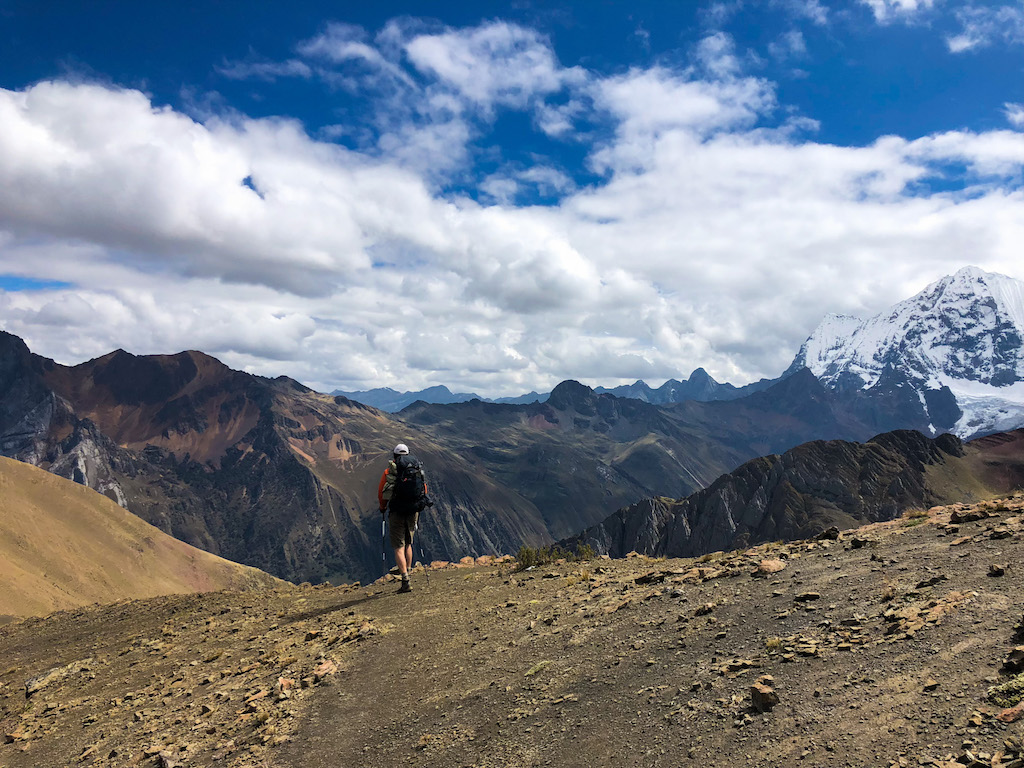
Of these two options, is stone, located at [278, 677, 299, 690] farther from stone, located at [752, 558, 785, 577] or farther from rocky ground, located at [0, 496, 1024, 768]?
stone, located at [752, 558, 785, 577]

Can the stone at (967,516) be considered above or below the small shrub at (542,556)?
above

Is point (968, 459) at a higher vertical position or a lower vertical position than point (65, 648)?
lower

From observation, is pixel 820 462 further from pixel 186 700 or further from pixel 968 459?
pixel 186 700

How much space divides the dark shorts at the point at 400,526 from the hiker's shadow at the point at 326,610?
5.88 ft

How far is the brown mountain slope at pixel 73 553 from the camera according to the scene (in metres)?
97.0

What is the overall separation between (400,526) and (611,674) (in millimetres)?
8433

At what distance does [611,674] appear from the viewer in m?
9.31

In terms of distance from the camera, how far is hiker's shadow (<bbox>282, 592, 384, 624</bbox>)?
52.2 ft

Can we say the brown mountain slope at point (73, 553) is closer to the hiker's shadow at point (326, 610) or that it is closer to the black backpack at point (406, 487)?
the hiker's shadow at point (326, 610)

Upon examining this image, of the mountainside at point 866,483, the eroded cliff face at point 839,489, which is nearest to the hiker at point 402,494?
the mountainside at point 866,483

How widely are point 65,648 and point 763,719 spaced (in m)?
20.5

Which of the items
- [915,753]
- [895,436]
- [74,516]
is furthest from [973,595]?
[895,436]

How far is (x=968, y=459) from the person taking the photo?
19112 centimetres

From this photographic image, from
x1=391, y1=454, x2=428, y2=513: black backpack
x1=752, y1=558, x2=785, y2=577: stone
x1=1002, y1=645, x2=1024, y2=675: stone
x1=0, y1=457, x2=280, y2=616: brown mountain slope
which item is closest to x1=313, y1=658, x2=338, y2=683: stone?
x1=391, y1=454, x2=428, y2=513: black backpack
